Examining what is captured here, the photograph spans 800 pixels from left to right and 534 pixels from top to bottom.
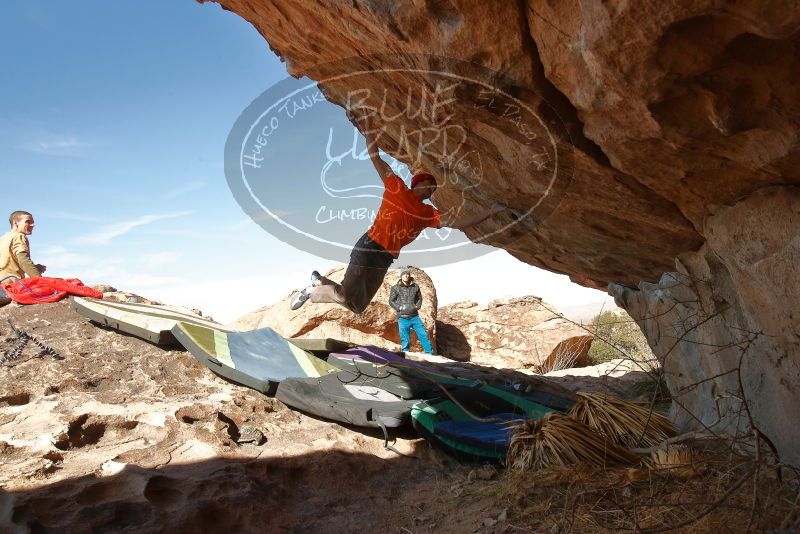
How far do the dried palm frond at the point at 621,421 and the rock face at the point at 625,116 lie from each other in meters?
0.47

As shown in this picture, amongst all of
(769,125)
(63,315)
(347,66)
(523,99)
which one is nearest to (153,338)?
(63,315)

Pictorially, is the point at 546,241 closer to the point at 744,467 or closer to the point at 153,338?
the point at 744,467

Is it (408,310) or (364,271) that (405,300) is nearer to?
(408,310)

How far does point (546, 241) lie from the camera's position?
498 cm

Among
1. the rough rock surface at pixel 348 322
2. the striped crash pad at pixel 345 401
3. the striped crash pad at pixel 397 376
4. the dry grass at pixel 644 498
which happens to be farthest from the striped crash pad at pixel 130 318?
the dry grass at pixel 644 498

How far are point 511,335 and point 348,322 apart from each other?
3.39m

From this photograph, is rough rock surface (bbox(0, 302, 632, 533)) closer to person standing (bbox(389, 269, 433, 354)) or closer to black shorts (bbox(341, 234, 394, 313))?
black shorts (bbox(341, 234, 394, 313))

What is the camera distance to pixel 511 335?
1124 cm

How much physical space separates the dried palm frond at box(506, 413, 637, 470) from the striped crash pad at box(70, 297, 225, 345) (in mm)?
4475

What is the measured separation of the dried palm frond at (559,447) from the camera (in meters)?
3.50

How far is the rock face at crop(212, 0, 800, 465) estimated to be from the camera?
6.41 ft

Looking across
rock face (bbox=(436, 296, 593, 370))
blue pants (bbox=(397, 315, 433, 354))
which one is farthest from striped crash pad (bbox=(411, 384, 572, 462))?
rock face (bbox=(436, 296, 593, 370))

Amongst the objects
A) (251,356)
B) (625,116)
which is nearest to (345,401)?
(251,356)

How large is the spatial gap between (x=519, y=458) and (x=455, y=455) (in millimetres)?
955
